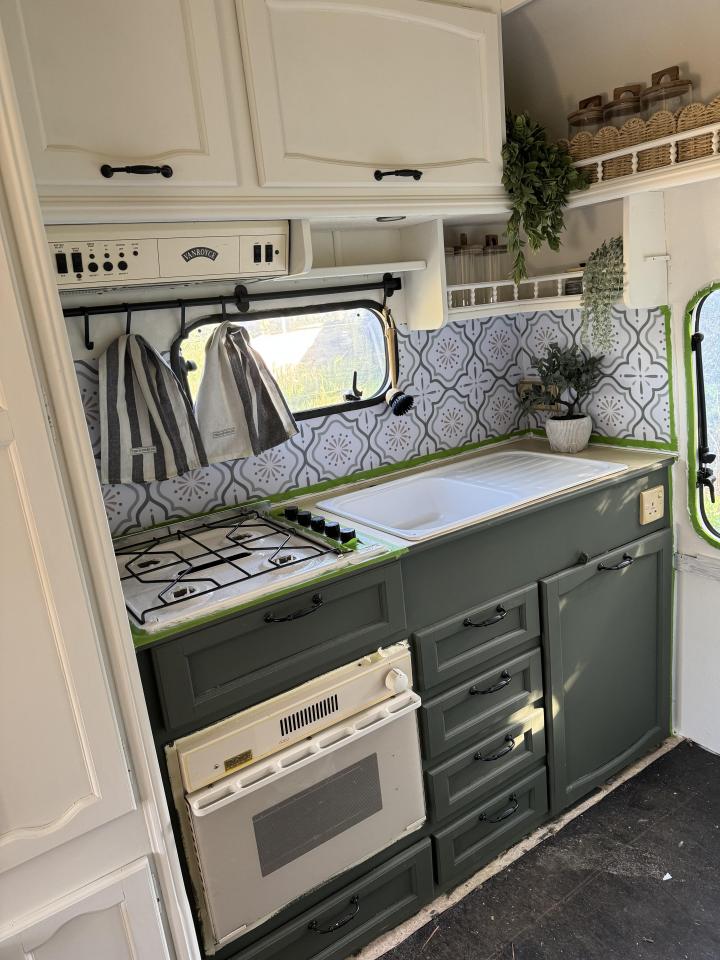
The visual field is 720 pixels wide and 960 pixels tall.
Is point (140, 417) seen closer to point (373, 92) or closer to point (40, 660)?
point (40, 660)

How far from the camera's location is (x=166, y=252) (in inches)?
67.1

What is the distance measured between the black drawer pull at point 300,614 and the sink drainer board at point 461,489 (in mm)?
488

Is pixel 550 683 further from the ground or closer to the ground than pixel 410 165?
closer to the ground

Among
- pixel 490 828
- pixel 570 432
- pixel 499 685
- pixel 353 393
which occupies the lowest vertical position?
pixel 490 828

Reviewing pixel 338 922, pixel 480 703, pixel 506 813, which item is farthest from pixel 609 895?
pixel 338 922

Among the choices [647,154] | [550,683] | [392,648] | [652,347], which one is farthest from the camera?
[652,347]

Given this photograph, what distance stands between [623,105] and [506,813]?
A: 212 centimetres

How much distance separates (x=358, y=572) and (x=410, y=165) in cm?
108

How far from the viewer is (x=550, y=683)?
2.21 meters

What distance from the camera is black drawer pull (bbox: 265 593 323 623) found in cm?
162

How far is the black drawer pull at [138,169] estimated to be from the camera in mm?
1480

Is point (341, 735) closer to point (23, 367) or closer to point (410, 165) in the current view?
point (23, 367)

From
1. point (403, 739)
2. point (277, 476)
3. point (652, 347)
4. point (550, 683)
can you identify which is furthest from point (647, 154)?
point (403, 739)

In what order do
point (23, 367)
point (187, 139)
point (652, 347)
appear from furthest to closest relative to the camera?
point (652, 347) < point (187, 139) < point (23, 367)
